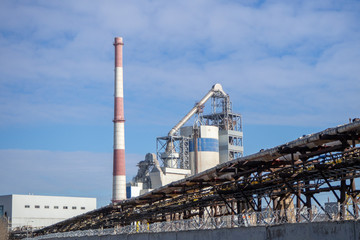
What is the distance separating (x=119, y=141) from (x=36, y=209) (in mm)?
24278

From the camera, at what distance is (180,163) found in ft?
317

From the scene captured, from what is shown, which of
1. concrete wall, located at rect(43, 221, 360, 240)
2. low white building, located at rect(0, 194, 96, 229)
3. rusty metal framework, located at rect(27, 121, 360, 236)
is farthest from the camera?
low white building, located at rect(0, 194, 96, 229)

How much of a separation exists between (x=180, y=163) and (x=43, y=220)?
89.2 ft

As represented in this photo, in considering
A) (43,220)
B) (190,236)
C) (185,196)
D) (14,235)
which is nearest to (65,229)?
(14,235)

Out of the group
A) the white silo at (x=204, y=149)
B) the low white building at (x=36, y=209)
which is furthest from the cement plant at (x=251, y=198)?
the white silo at (x=204, y=149)

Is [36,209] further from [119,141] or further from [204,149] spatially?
[204,149]

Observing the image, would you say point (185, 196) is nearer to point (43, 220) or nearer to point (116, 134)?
point (116, 134)

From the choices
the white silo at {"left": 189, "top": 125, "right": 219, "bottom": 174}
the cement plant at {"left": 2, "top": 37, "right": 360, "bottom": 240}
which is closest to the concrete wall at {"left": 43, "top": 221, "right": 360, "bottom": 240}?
the cement plant at {"left": 2, "top": 37, "right": 360, "bottom": 240}

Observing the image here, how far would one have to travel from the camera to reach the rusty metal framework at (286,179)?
26.5 metres

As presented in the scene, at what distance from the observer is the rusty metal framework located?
87.1 ft

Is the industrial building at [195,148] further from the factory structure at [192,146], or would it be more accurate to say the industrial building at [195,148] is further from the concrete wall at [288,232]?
the concrete wall at [288,232]

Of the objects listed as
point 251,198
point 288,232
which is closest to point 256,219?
point 288,232

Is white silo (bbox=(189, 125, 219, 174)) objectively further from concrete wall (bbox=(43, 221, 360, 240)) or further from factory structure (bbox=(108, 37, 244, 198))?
concrete wall (bbox=(43, 221, 360, 240))

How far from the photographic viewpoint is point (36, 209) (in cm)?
9612
